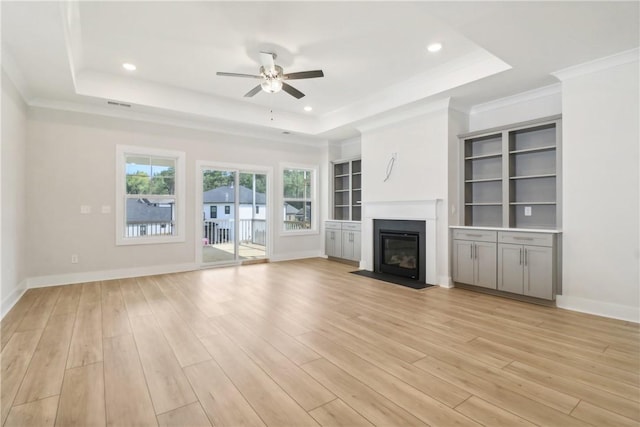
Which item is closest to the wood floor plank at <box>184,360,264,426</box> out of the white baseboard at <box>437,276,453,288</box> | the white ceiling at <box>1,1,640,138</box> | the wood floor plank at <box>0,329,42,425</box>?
the wood floor plank at <box>0,329,42,425</box>

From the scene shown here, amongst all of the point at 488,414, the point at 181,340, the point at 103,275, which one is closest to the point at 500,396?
the point at 488,414

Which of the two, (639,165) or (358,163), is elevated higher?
(358,163)

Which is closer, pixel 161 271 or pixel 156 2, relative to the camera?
pixel 156 2

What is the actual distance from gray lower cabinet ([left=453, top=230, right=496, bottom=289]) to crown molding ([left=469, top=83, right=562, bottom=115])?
2.11 metres

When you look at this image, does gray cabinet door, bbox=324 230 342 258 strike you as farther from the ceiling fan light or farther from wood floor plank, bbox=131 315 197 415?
wood floor plank, bbox=131 315 197 415

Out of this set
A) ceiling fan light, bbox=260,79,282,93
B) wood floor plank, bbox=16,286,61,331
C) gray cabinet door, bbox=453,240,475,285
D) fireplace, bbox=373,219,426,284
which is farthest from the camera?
fireplace, bbox=373,219,426,284

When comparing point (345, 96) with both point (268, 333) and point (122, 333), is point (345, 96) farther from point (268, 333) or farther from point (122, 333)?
point (122, 333)

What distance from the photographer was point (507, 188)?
4.64m

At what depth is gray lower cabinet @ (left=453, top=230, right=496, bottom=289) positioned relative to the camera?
4504 millimetres

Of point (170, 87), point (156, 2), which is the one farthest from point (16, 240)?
point (156, 2)

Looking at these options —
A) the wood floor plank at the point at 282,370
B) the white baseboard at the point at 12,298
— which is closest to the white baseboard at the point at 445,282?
the wood floor plank at the point at 282,370

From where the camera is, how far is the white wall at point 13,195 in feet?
12.1

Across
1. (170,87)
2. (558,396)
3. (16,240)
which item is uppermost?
(170,87)

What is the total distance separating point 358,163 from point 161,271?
4755mm
